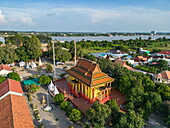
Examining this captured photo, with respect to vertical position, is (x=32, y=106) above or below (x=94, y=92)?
below

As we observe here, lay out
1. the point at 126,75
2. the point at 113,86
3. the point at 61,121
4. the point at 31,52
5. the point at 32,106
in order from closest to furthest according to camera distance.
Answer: the point at 61,121
the point at 32,106
the point at 126,75
the point at 113,86
the point at 31,52

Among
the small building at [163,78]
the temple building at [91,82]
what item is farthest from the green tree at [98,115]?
the small building at [163,78]

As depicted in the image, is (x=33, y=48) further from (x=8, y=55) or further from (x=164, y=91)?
(x=164, y=91)

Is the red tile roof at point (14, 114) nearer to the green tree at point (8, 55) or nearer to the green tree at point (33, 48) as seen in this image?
the green tree at point (8, 55)

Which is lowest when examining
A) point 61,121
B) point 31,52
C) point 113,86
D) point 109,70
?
point 61,121

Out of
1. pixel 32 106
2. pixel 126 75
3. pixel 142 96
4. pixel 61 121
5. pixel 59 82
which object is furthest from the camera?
pixel 59 82

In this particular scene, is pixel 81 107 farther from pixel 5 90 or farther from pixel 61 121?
pixel 5 90

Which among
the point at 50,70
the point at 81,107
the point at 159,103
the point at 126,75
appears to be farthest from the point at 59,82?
the point at 159,103

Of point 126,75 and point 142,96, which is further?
point 126,75
